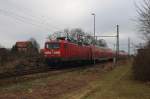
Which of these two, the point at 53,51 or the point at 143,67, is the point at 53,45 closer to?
the point at 53,51

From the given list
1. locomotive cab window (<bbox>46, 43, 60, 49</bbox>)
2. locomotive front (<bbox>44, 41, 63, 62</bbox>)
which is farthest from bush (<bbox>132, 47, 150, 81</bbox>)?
locomotive cab window (<bbox>46, 43, 60, 49</bbox>)

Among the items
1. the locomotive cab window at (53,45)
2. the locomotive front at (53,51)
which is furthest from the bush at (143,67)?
the locomotive cab window at (53,45)

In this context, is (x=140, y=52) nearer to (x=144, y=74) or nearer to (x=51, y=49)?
(x=144, y=74)

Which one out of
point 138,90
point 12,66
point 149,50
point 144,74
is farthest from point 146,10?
point 12,66

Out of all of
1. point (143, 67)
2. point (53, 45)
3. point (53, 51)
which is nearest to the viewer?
point (143, 67)

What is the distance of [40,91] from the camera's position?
16938 millimetres

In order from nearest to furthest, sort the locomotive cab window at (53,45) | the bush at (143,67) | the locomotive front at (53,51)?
the bush at (143,67) → the locomotive front at (53,51) → the locomotive cab window at (53,45)

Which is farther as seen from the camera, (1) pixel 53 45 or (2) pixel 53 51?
(1) pixel 53 45

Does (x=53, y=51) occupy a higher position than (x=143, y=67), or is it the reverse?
(x=53, y=51)

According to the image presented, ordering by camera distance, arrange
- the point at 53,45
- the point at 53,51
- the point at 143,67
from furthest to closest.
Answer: the point at 53,45
the point at 53,51
the point at 143,67

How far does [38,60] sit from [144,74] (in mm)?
23506

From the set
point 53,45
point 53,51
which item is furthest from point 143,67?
point 53,45

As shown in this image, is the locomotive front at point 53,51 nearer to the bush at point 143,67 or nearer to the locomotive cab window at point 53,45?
the locomotive cab window at point 53,45

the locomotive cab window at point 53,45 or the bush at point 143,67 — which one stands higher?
the locomotive cab window at point 53,45
